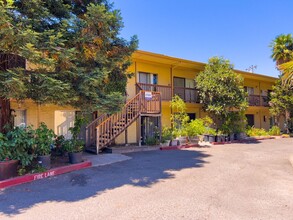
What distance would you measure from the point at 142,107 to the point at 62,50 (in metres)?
6.77

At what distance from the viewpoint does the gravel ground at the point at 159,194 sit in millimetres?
4656

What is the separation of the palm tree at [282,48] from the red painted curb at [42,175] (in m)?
20.5

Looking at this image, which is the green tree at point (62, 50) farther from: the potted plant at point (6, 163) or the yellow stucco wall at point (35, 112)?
the yellow stucco wall at point (35, 112)

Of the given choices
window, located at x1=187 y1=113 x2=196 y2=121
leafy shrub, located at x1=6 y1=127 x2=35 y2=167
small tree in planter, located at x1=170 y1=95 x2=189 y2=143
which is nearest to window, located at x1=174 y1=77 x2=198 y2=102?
small tree in planter, located at x1=170 y1=95 x2=189 y2=143

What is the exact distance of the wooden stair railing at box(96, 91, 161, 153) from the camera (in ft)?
38.8

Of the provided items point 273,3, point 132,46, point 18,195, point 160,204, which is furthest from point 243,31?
point 18,195

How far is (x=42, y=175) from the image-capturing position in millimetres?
7281

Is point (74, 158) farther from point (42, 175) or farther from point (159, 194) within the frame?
point (159, 194)

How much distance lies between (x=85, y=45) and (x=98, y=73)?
1.16 meters

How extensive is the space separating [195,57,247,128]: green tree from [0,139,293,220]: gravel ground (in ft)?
25.1

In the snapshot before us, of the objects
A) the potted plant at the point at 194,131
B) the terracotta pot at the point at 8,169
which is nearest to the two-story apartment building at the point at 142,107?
the potted plant at the point at 194,131

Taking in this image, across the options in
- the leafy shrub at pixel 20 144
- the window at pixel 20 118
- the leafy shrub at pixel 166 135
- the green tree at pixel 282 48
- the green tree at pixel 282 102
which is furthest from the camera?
the green tree at pixel 282 48

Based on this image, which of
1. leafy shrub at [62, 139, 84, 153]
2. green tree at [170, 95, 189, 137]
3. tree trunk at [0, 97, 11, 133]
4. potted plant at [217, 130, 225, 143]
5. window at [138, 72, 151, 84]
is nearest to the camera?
tree trunk at [0, 97, 11, 133]

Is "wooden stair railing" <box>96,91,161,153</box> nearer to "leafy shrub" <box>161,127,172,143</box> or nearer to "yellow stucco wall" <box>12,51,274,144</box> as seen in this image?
"leafy shrub" <box>161,127,172,143</box>
